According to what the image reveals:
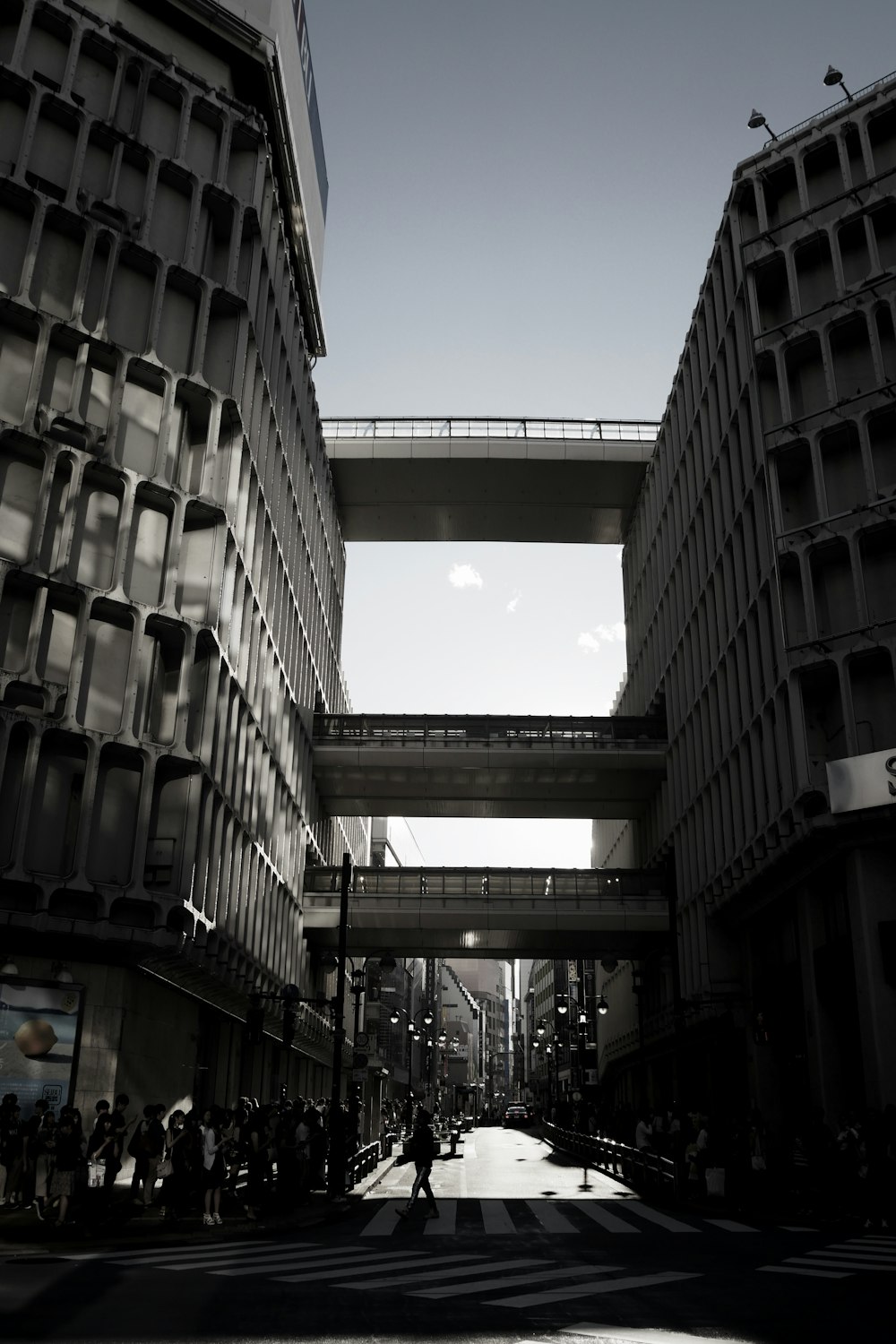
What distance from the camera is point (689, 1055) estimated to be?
48.1 m

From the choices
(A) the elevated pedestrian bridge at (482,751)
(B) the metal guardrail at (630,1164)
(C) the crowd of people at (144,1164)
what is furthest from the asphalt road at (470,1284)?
(A) the elevated pedestrian bridge at (482,751)

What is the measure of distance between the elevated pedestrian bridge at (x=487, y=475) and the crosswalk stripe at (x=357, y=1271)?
44222 mm

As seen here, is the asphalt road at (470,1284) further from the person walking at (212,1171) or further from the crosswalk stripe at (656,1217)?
the person walking at (212,1171)

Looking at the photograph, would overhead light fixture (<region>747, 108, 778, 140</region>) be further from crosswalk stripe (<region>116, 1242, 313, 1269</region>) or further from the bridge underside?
crosswalk stripe (<region>116, 1242, 313, 1269</region>)

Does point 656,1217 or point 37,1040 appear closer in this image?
point 656,1217

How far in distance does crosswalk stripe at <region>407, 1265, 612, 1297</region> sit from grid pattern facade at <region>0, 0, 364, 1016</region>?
546 inches

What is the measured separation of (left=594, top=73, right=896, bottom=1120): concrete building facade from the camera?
97.1ft

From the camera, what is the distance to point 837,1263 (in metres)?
14.6

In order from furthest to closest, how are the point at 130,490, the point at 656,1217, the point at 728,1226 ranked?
the point at 130,490, the point at 656,1217, the point at 728,1226

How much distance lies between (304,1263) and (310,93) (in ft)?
171

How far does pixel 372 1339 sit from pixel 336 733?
39.9 m

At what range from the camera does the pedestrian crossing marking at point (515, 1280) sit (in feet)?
38.8

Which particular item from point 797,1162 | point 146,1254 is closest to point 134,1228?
point 146,1254

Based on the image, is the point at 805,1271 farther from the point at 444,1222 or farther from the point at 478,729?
the point at 478,729
